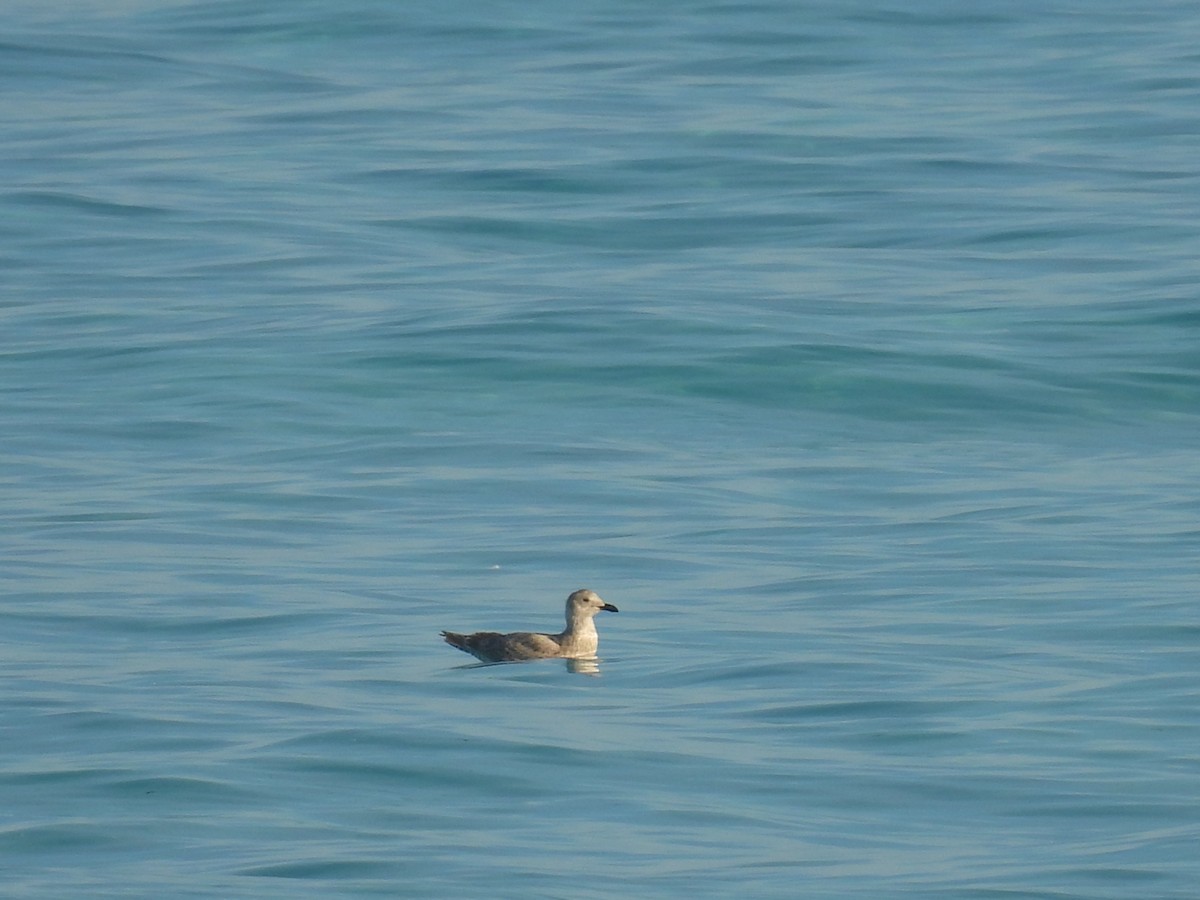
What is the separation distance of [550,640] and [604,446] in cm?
381

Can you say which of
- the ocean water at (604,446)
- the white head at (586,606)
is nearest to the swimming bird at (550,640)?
the white head at (586,606)

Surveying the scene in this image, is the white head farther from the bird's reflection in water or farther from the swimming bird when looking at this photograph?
the bird's reflection in water

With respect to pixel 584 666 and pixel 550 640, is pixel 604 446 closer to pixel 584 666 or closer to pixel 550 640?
pixel 550 640

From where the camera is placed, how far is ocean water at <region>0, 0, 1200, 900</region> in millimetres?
8211

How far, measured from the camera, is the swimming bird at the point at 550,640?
1043 cm

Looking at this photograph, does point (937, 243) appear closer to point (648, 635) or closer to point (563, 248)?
point (563, 248)

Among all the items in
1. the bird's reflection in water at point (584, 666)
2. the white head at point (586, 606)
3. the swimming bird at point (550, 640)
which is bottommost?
the bird's reflection in water at point (584, 666)

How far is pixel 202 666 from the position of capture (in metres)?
10.1

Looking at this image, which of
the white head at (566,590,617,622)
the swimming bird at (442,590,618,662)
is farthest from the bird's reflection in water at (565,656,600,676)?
the white head at (566,590,617,622)

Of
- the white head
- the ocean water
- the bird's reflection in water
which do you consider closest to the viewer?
the ocean water

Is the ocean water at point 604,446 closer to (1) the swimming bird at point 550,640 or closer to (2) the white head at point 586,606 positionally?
(1) the swimming bird at point 550,640

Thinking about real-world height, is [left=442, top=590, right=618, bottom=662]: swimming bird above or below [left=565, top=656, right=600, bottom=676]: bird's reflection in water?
above

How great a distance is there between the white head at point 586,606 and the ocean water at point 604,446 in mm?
229

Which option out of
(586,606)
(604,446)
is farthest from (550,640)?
(604,446)
